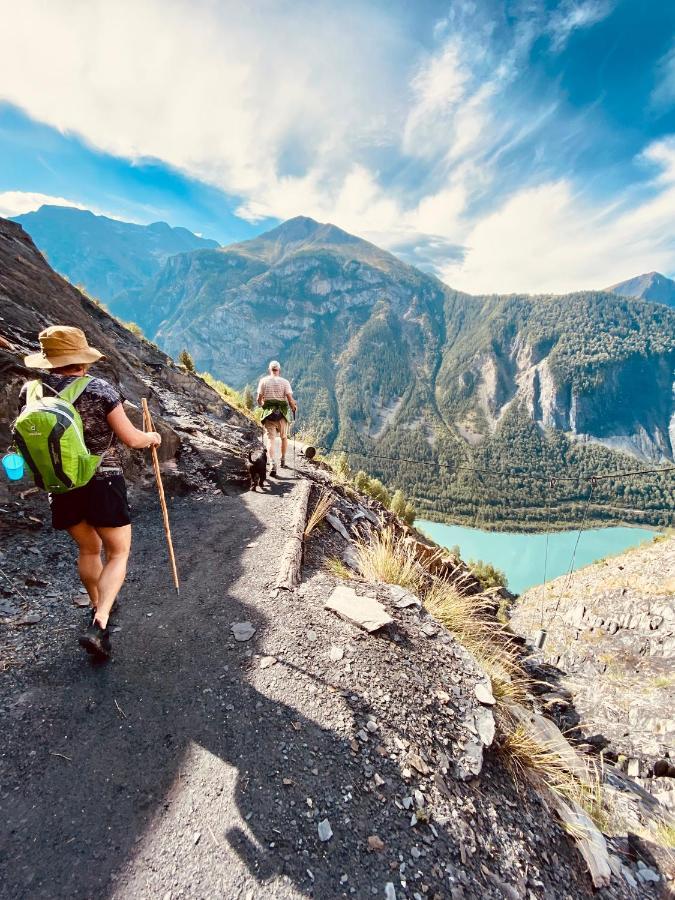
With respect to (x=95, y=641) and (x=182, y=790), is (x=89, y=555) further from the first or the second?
(x=182, y=790)

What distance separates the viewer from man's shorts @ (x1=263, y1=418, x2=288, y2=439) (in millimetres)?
8891

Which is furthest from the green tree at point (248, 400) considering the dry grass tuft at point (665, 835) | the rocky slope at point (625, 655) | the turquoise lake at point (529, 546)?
the turquoise lake at point (529, 546)

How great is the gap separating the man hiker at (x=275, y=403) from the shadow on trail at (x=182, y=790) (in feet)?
18.6

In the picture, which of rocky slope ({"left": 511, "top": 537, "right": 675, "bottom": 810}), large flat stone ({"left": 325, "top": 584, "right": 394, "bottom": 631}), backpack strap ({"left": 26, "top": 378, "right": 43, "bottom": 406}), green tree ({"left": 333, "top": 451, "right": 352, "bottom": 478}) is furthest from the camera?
green tree ({"left": 333, "top": 451, "right": 352, "bottom": 478})

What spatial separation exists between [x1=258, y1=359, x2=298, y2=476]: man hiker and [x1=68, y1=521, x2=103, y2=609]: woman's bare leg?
5.38 meters

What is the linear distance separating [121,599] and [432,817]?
3602mm

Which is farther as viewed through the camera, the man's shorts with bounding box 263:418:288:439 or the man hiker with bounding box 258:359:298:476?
the man's shorts with bounding box 263:418:288:439

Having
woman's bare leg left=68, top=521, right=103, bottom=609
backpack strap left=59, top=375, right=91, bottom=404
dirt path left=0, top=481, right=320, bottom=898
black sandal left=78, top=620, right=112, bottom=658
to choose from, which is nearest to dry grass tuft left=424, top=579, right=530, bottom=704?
dirt path left=0, top=481, right=320, bottom=898

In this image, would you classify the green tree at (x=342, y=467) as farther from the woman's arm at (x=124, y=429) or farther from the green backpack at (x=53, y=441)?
the green backpack at (x=53, y=441)

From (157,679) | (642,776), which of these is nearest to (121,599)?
(157,679)

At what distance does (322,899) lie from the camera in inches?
76.0

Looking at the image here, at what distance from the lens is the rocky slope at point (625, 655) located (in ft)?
30.8

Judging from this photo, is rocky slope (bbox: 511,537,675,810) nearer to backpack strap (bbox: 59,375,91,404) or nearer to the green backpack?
the green backpack

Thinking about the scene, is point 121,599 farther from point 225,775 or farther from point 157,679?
point 225,775
